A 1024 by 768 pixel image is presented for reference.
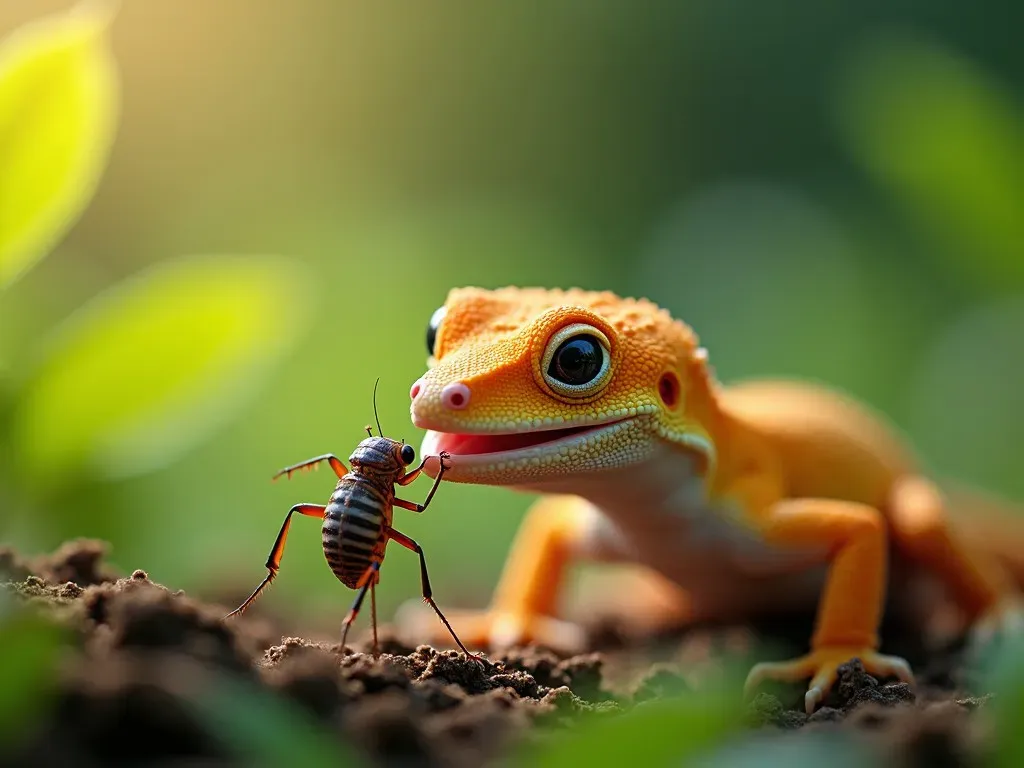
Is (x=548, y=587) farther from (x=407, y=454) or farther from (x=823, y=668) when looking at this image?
(x=407, y=454)

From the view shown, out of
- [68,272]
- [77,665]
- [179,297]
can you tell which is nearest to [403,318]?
[68,272]

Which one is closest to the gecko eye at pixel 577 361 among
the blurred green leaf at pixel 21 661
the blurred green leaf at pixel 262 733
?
the blurred green leaf at pixel 262 733

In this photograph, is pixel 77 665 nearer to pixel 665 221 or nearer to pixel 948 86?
pixel 948 86

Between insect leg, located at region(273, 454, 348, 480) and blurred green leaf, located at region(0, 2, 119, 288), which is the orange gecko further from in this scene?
blurred green leaf, located at region(0, 2, 119, 288)

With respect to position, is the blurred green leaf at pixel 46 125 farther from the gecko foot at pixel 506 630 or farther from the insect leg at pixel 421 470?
the gecko foot at pixel 506 630

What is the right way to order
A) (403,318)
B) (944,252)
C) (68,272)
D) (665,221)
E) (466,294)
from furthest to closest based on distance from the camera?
1. (665,221)
2. (403,318)
3. (68,272)
4. (944,252)
5. (466,294)

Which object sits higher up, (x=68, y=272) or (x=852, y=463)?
(x=68, y=272)
